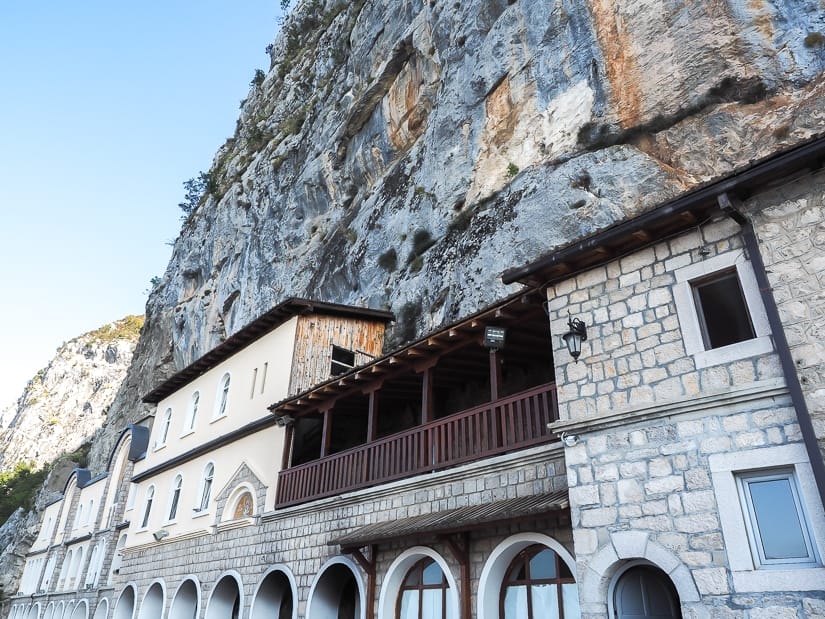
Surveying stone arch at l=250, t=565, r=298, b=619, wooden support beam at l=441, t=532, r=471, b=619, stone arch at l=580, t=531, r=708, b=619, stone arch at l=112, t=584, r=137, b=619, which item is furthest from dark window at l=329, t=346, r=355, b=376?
stone arch at l=580, t=531, r=708, b=619

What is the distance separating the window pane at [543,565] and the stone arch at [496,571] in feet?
0.55

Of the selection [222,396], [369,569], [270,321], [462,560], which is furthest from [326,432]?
[222,396]

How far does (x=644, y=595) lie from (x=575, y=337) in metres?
3.05

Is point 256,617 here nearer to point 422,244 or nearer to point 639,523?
point 639,523

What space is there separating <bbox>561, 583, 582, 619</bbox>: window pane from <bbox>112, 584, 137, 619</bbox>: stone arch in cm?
1645

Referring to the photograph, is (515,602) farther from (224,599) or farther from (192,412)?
(192,412)

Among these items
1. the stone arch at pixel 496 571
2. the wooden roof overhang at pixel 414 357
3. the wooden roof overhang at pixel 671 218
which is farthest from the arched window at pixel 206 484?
the wooden roof overhang at pixel 671 218

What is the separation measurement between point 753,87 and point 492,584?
1162 cm

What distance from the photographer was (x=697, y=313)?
7.09m

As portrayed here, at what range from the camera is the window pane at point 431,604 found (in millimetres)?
9836

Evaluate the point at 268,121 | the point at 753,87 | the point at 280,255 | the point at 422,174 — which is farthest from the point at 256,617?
the point at 268,121

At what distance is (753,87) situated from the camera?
1332 centimetres

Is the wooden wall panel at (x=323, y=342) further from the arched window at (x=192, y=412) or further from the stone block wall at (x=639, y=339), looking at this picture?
the stone block wall at (x=639, y=339)

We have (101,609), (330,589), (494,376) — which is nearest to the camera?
(494,376)
